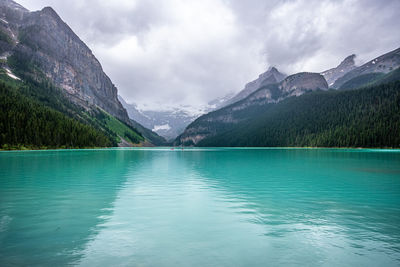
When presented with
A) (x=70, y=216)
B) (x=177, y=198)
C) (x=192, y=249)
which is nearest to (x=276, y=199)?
(x=177, y=198)

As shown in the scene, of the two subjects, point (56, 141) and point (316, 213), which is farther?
point (56, 141)

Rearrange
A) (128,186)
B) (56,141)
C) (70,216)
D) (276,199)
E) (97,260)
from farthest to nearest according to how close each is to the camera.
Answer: (56,141)
(128,186)
(276,199)
(70,216)
(97,260)

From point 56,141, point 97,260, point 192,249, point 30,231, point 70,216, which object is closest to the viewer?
point 97,260

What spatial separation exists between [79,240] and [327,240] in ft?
39.8

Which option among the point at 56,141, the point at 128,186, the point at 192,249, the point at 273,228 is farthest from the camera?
the point at 56,141

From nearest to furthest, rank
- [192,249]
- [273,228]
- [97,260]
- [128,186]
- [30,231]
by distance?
[97,260] → [192,249] → [30,231] → [273,228] → [128,186]

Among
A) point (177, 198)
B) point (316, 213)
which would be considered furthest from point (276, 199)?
point (177, 198)

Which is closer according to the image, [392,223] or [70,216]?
[392,223]

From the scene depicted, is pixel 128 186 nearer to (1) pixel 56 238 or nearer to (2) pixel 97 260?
(1) pixel 56 238

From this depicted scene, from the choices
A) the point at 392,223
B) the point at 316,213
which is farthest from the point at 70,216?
the point at 392,223

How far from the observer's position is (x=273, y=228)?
A: 1474 cm

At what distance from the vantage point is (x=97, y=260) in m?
10.3

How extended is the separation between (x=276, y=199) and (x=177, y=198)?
900cm

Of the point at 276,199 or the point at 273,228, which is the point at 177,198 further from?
the point at 273,228
